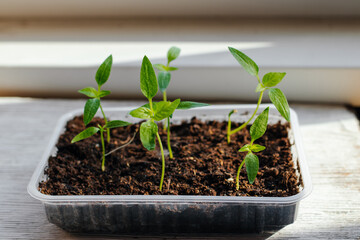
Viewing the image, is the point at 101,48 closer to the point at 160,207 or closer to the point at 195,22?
the point at 195,22

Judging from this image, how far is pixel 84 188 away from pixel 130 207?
106mm

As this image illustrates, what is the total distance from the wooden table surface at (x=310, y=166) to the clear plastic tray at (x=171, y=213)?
5cm

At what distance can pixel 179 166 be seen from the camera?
0.84 metres

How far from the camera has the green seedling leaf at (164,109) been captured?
0.70 metres

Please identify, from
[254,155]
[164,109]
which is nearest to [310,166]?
[254,155]

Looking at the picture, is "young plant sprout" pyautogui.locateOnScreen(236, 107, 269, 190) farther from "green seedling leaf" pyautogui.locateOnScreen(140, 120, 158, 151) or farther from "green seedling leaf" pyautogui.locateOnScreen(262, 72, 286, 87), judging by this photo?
"green seedling leaf" pyautogui.locateOnScreen(140, 120, 158, 151)

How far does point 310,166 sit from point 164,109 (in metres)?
0.41

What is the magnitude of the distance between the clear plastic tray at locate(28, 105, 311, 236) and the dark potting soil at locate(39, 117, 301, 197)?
0.11 feet

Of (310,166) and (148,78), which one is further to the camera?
(310,166)

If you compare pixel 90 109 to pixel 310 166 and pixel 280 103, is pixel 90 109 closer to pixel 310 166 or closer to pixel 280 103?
pixel 280 103

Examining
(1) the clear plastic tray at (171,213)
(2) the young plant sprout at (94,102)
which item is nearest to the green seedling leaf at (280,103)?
(1) the clear plastic tray at (171,213)

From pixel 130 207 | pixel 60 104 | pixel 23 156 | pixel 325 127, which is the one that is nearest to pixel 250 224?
pixel 130 207

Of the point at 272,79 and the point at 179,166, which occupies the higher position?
the point at 272,79

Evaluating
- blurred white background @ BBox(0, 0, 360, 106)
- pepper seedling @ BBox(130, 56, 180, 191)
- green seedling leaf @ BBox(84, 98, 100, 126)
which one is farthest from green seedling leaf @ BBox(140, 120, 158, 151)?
blurred white background @ BBox(0, 0, 360, 106)
